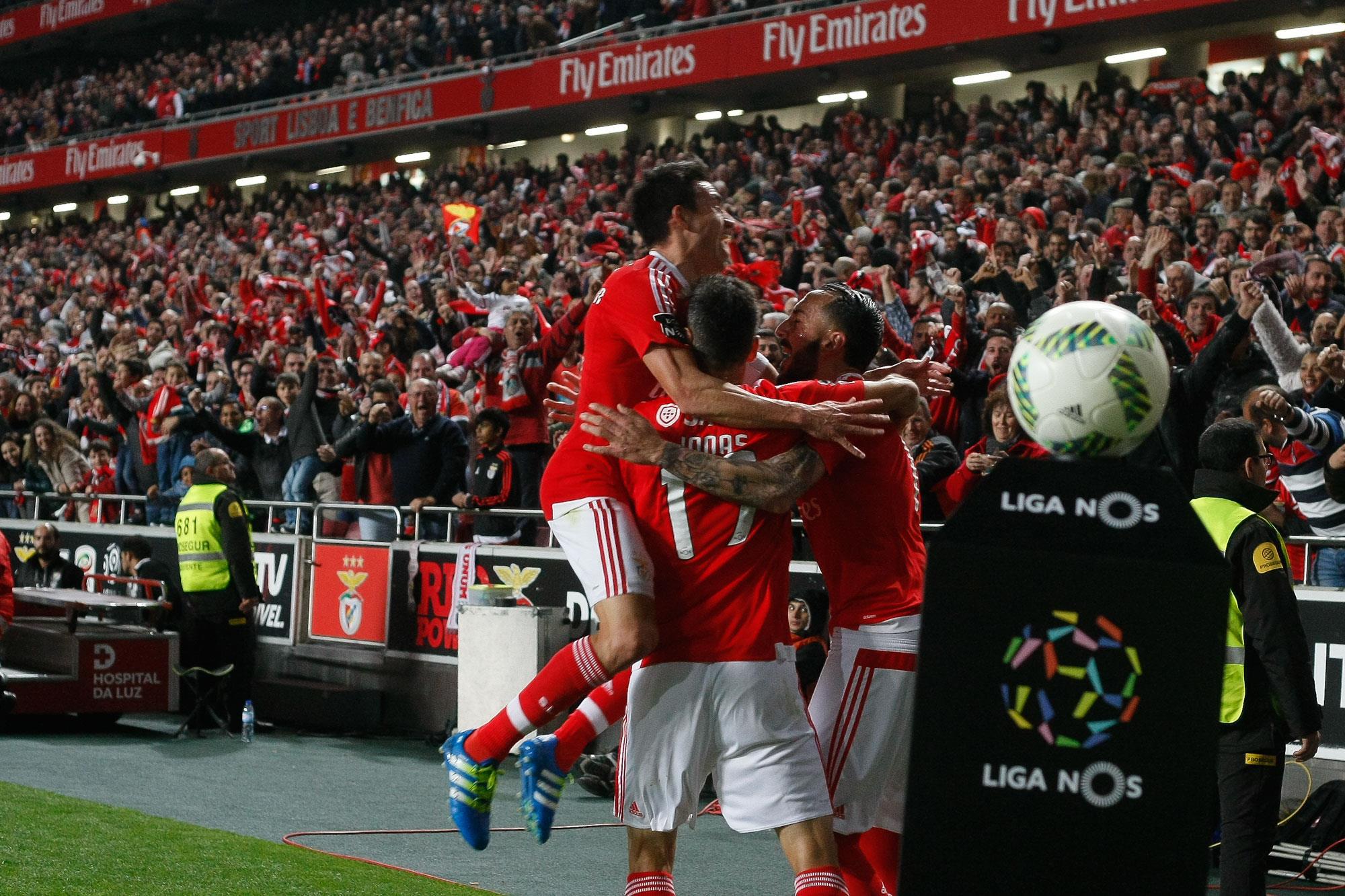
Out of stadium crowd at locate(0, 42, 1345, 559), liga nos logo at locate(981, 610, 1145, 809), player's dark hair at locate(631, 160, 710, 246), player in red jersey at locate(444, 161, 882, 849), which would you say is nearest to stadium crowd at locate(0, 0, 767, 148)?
stadium crowd at locate(0, 42, 1345, 559)

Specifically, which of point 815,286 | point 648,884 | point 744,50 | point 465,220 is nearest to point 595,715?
point 648,884

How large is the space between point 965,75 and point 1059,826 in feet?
76.1

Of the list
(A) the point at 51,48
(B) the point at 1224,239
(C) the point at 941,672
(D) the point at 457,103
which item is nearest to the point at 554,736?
(C) the point at 941,672

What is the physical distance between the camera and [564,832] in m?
7.82

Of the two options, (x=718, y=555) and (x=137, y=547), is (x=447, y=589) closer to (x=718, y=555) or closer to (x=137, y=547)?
(x=137, y=547)

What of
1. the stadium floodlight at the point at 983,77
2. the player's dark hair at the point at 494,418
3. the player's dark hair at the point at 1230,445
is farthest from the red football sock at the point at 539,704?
the stadium floodlight at the point at 983,77

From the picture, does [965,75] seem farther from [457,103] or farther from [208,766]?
[208,766]

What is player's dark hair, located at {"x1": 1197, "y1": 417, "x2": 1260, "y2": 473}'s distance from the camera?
5125 millimetres

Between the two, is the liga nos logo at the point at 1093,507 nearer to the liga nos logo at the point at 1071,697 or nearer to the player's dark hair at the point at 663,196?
the liga nos logo at the point at 1071,697

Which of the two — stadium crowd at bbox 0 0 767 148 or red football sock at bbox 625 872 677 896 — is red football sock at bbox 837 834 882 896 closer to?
red football sock at bbox 625 872 677 896

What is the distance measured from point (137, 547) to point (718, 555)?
10.0 m

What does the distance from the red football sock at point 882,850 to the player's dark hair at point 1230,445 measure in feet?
5.70

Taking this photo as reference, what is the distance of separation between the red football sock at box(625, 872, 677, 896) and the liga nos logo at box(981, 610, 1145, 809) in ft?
5.01

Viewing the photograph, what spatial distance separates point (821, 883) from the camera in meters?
3.85
